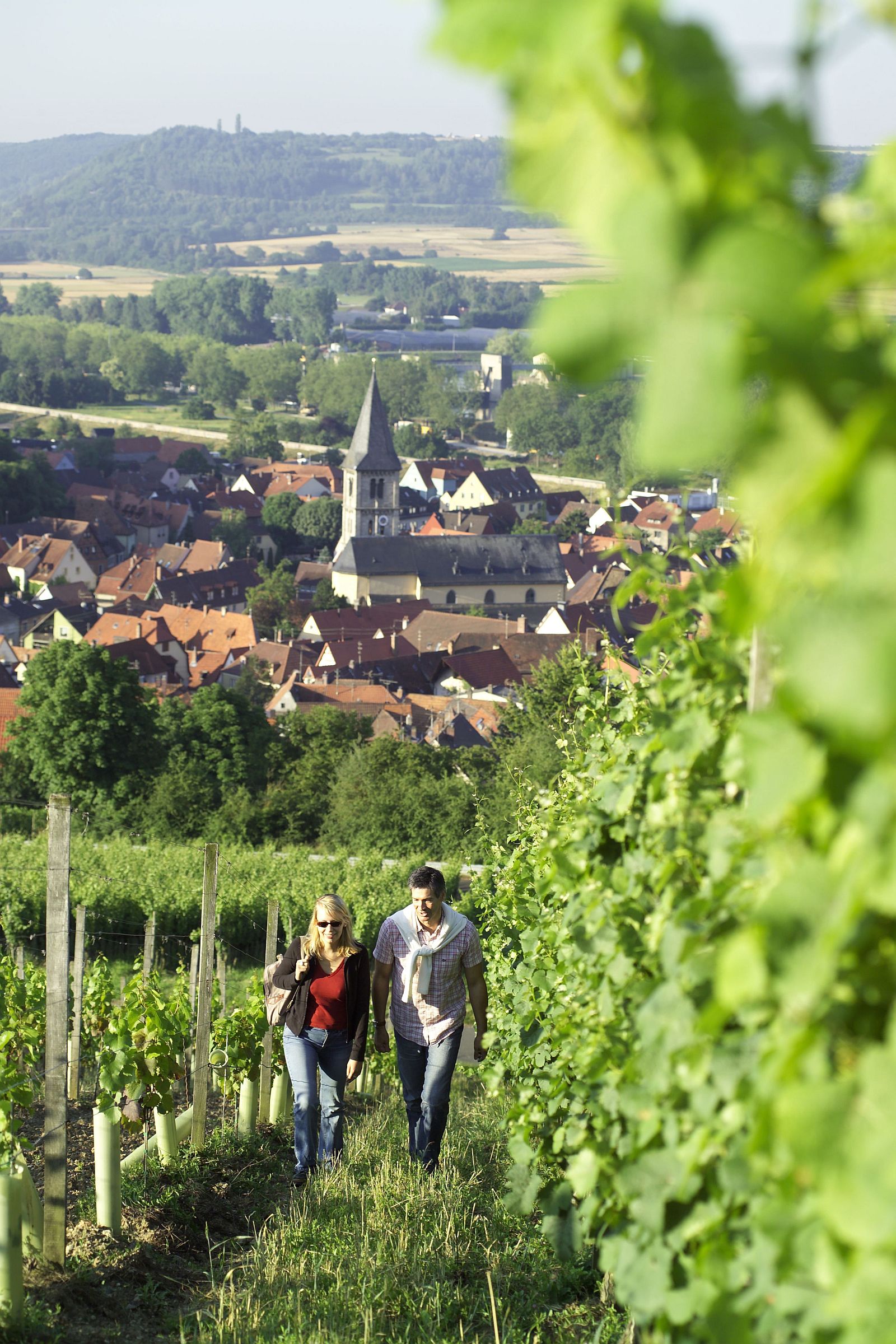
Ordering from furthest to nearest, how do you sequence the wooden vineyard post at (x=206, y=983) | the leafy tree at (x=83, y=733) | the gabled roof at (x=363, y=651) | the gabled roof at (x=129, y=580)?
1. the gabled roof at (x=129, y=580)
2. the gabled roof at (x=363, y=651)
3. the leafy tree at (x=83, y=733)
4. the wooden vineyard post at (x=206, y=983)

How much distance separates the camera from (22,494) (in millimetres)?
86312

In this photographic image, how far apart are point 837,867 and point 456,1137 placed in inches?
214

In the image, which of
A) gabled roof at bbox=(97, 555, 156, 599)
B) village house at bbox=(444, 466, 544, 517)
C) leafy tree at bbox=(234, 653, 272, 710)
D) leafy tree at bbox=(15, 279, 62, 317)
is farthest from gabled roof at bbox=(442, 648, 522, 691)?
leafy tree at bbox=(15, 279, 62, 317)

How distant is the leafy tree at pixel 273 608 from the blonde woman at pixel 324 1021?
191 feet

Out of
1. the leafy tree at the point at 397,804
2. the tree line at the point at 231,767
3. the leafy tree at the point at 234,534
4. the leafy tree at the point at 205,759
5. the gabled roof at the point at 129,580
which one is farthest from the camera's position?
the leafy tree at the point at 234,534

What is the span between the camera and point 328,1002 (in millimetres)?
5359

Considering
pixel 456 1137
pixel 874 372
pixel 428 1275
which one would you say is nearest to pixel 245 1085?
pixel 456 1137

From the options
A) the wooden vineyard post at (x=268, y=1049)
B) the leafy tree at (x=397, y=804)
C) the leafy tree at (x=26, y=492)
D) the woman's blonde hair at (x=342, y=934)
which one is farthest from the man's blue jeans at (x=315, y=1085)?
the leafy tree at (x=26, y=492)

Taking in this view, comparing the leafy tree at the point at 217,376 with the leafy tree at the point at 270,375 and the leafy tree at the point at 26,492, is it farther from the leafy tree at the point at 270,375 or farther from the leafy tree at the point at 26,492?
the leafy tree at the point at 26,492

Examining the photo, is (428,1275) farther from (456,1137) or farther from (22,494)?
(22,494)

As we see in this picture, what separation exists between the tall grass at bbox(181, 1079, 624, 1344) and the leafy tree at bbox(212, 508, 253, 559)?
268 feet

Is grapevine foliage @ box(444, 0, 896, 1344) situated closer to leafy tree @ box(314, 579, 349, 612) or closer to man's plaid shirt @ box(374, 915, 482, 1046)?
man's plaid shirt @ box(374, 915, 482, 1046)

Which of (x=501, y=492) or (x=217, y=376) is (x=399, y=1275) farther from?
(x=217, y=376)

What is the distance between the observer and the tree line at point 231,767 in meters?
29.8
